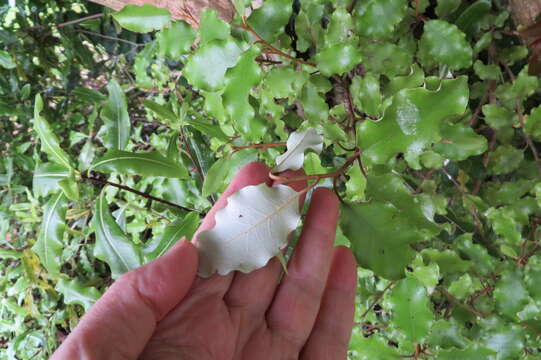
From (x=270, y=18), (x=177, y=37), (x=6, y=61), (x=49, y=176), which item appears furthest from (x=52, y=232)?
(x=6, y=61)

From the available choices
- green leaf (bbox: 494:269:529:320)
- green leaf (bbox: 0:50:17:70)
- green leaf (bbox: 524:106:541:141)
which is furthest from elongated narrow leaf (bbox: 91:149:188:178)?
green leaf (bbox: 0:50:17:70)

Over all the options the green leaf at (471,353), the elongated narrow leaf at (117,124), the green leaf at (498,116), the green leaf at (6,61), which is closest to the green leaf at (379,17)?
the green leaf at (498,116)

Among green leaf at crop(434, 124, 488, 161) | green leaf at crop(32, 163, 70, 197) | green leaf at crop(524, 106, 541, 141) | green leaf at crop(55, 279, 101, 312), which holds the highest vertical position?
green leaf at crop(524, 106, 541, 141)

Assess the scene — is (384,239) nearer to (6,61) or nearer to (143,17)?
(143,17)

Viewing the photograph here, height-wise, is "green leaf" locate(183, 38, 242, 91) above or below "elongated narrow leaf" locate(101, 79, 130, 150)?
above

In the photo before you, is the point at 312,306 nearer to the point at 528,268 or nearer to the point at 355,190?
the point at 355,190

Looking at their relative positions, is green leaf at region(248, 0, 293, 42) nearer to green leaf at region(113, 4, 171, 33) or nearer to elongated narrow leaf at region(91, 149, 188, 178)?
green leaf at region(113, 4, 171, 33)

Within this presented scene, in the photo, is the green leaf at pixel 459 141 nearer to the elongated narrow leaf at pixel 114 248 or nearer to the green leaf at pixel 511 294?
the green leaf at pixel 511 294
